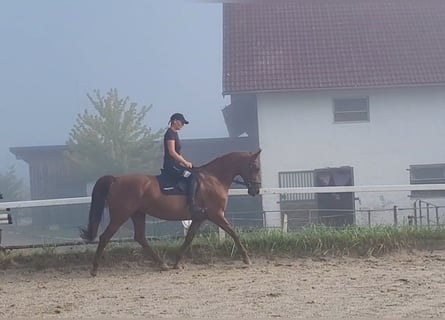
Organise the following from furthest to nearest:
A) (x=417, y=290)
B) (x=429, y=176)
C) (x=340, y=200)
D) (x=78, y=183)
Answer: (x=429, y=176)
(x=78, y=183)
(x=340, y=200)
(x=417, y=290)

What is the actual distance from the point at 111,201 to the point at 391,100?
42.3ft

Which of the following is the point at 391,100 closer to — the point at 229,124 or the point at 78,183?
the point at 229,124

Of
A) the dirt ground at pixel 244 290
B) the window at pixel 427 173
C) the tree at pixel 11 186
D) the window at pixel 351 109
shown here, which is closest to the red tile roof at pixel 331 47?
the window at pixel 351 109

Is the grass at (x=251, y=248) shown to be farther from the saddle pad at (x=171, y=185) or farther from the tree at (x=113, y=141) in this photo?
the tree at (x=113, y=141)

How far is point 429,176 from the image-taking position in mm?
19969

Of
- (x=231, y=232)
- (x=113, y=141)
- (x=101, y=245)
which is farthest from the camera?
(x=113, y=141)

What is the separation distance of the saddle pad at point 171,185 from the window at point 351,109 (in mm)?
11302

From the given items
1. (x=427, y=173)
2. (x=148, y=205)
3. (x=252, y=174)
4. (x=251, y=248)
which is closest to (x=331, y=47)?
(x=427, y=173)

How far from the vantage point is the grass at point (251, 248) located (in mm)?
10047

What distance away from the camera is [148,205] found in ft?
32.2

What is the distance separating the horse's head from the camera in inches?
401

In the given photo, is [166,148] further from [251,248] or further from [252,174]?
[251,248]

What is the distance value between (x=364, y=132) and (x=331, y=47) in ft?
9.79

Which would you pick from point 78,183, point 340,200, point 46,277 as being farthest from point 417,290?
point 78,183
